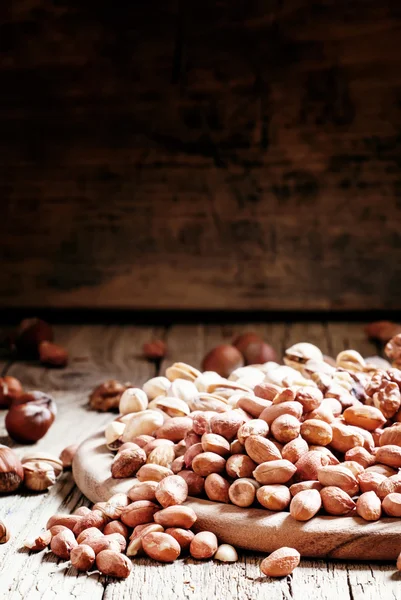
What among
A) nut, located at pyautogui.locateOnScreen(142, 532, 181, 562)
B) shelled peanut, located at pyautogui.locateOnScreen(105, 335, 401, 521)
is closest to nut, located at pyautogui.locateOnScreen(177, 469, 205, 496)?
shelled peanut, located at pyautogui.locateOnScreen(105, 335, 401, 521)

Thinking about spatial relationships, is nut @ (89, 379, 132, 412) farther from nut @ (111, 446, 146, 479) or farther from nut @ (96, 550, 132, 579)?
nut @ (96, 550, 132, 579)

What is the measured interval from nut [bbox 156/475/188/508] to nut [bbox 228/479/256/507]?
0.07 meters

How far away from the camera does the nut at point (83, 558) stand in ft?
3.30

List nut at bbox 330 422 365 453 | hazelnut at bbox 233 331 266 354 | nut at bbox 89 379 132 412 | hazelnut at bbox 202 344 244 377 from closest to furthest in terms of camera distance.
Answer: nut at bbox 330 422 365 453, nut at bbox 89 379 132 412, hazelnut at bbox 202 344 244 377, hazelnut at bbox 233 331 266 354

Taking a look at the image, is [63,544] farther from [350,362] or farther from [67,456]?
[350,362]

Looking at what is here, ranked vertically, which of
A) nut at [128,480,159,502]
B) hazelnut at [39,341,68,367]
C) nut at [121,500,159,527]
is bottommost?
hazelnut at [39,341,68,367]

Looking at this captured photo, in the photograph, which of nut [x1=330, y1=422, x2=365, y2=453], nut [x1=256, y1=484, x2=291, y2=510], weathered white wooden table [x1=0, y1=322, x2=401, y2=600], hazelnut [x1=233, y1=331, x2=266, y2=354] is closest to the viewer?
weathered white wooden table [x1=0, y1=322, x2=401, y2=600]

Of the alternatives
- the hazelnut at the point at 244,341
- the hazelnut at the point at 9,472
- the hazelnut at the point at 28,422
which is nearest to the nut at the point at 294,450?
the hazelnut at the point at 9,472

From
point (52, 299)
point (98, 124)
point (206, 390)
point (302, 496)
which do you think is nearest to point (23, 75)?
point (98, 124)

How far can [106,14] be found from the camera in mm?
2102

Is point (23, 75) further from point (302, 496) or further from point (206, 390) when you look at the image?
point (302, 496)

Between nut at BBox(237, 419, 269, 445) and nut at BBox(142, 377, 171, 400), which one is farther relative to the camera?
nut at BBox(142, 377, 171, 400)

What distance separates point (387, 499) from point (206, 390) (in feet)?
1.43

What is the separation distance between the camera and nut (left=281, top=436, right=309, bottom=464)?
1118 millimetres
